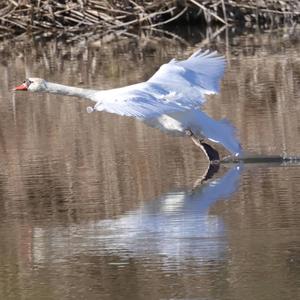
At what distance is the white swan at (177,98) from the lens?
775cm

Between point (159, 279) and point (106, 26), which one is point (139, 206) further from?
point (106, 26)

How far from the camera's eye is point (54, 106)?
40.4 feet

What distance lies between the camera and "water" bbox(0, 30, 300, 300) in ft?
18.1

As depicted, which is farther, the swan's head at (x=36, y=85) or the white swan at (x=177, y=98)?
the swan's head at (x=36, y=85)

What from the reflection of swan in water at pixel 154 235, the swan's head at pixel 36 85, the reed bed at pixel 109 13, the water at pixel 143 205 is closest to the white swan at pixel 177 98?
the swan's head at pixel 36 85

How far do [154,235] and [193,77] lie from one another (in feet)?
9.18

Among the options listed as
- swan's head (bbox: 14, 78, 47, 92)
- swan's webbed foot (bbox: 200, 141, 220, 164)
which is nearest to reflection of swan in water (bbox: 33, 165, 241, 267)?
swan's webbed foot (bbox: 200, 141, 220, 164)

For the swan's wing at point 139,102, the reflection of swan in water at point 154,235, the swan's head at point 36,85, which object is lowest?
the reflection of swan in water at point 154,235

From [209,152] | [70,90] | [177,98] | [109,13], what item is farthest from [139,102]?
[109,13]

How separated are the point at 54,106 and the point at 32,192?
4379mm

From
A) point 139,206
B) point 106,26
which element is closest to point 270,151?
point 139,206

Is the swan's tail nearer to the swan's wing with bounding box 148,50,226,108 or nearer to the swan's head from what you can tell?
the swan's wing with bounding box 148,50,226,108

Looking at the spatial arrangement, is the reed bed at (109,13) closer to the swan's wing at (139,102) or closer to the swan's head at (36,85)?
the swan's head at (36,85)

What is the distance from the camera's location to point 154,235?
6.48 m
